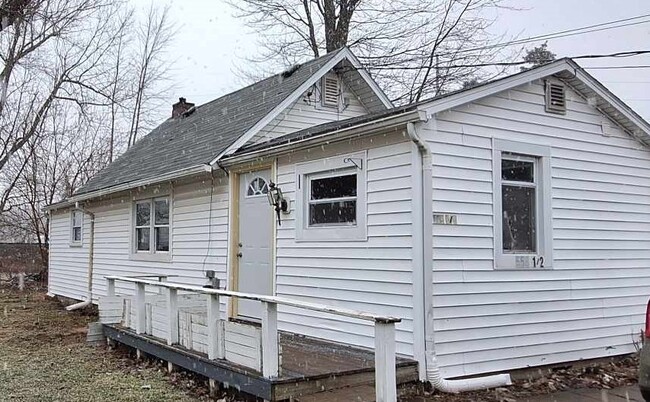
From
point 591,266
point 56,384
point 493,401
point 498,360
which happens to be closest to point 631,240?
point 591,266

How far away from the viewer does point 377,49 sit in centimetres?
2012

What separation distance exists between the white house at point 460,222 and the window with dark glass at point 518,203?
0.06ft

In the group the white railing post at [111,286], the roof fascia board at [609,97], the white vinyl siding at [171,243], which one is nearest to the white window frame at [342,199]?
the white vinyl siding at [171,243]

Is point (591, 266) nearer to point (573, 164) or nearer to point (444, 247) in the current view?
point (573, 164)

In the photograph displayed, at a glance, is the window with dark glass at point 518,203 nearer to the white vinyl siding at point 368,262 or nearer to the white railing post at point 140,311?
the white vinyl siding at point 368,262

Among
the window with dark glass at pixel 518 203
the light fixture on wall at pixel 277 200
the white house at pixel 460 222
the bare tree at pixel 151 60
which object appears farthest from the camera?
the bare tree at pixel 151 60

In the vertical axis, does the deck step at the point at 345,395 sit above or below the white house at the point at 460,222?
below

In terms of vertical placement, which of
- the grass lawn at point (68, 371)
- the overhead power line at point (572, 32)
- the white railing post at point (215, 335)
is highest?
the overhead power line at point (572, 32)

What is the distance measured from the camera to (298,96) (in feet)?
33.6

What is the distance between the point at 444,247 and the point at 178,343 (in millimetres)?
3364

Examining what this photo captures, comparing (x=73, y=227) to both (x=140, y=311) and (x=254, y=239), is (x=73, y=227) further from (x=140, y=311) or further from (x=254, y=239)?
(x=254, y=239)

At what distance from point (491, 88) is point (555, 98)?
1.29m

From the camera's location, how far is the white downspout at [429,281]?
5.83 meters

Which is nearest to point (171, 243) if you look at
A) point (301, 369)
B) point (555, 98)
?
point (301, 369)
